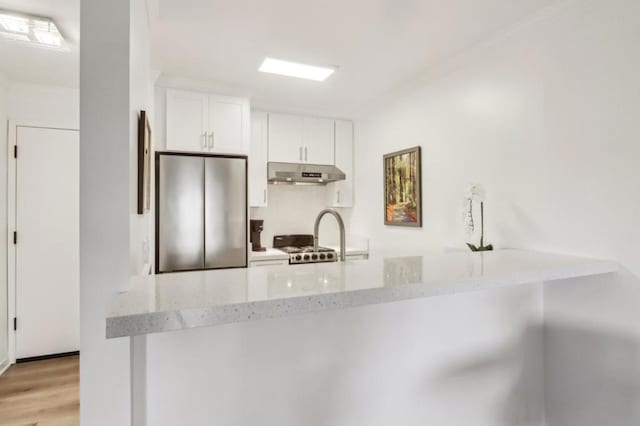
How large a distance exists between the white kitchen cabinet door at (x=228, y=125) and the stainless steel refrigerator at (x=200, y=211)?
104mm

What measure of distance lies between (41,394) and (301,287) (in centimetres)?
277

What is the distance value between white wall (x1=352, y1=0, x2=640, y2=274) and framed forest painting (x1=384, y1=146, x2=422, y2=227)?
3.2 inches

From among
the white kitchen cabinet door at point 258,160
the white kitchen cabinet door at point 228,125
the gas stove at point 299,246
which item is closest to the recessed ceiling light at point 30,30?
the white kitchen cabinet door at point 228,125

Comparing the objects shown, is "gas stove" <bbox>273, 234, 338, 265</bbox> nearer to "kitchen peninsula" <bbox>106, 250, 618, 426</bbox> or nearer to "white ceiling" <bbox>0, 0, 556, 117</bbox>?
"white ceiling" <bbox>0, 0, 556, 117</bbox>

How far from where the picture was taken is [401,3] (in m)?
1.88

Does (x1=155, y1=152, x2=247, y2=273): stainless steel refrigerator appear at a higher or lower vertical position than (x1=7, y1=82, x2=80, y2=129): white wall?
lower

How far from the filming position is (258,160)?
12.1 ft

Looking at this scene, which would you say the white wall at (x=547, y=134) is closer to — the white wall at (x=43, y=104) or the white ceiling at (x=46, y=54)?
the white ceiling at (x=46, y=54)

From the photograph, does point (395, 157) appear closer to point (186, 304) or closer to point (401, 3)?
point (401, 3)

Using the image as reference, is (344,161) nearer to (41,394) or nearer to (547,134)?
(547,134)

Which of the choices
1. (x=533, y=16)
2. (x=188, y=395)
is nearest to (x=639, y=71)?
(x=533, y=16)

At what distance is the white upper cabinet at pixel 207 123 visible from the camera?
3.08 m

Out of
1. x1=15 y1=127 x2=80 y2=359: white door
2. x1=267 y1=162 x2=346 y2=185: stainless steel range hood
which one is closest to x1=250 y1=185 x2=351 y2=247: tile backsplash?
x1=267 y1=162 x2=346 y2=185: stainless steel range hood

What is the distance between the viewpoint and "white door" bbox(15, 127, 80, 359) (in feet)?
10.1
